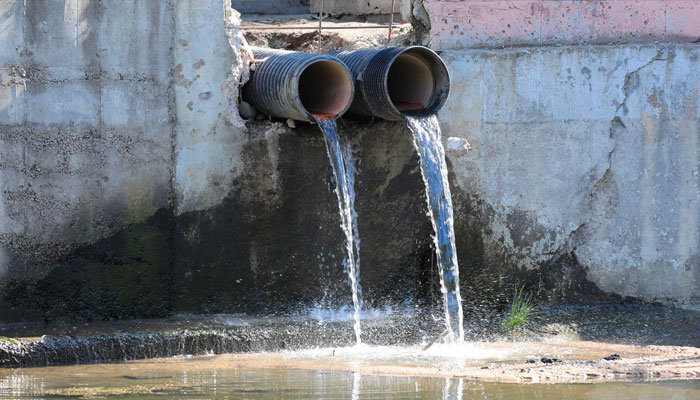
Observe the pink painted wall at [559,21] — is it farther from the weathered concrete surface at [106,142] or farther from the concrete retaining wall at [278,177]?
the weathered concrete surface at [106,142]

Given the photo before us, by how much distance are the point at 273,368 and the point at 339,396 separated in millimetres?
809

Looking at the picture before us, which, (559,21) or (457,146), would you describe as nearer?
(457,146)

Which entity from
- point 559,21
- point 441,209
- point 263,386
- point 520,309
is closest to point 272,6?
point 559,21

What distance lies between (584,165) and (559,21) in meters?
1.01

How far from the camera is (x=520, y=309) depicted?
22.7 ft

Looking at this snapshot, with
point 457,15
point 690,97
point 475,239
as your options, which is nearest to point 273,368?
point 475,239

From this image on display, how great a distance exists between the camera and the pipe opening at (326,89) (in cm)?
648

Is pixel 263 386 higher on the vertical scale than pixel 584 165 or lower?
lower

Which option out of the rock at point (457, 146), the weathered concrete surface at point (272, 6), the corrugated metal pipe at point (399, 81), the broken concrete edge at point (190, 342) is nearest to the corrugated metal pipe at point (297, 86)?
the corrugated metal pipe at point (399, 81)

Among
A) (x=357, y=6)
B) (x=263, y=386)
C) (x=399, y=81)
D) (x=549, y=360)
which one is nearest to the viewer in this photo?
(x=263, y=386)

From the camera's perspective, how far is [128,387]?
5020 millimetres

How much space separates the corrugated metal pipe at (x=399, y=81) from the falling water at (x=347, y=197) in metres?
0.28

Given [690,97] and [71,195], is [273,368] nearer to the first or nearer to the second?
[71,195]

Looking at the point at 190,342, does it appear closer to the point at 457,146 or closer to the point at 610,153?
the point at 457,146
